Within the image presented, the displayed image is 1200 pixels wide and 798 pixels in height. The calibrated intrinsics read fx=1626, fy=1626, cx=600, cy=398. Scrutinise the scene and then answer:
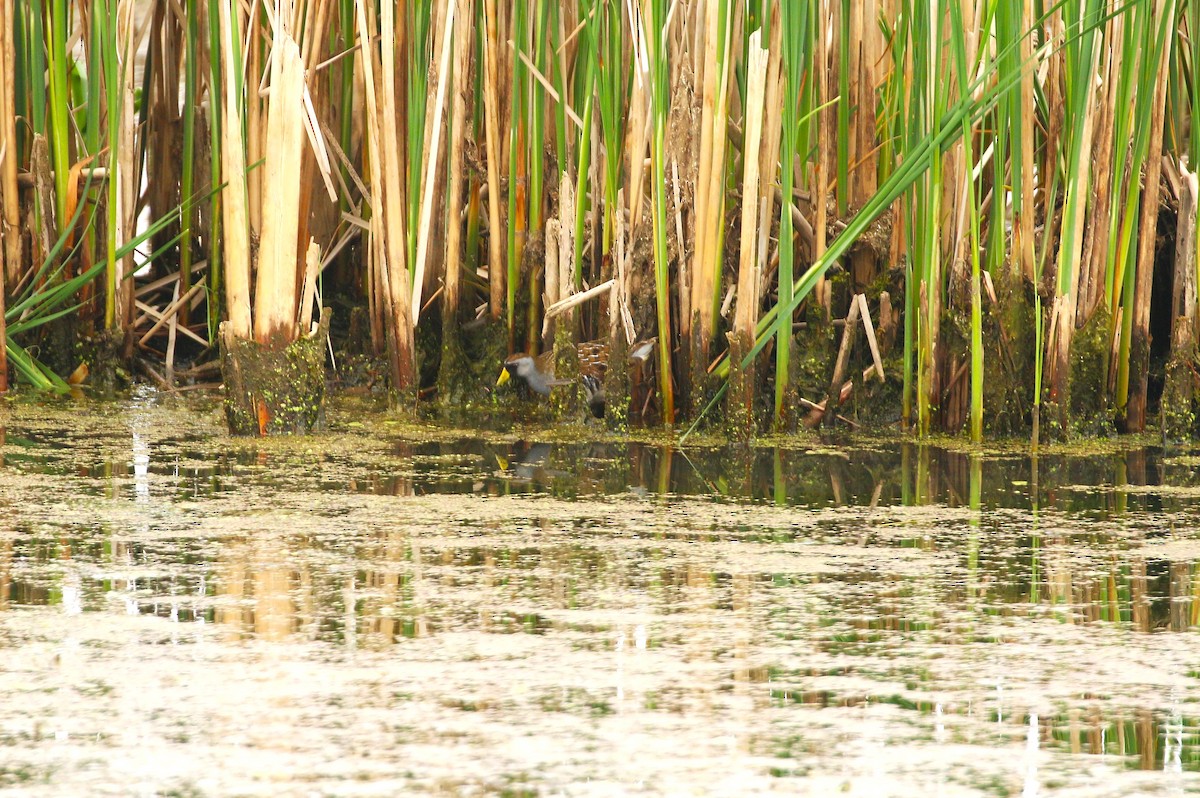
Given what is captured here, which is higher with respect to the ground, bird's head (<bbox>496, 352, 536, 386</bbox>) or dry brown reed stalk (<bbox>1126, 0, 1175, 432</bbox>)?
dry brown reed stalk (<bbox>1126, 0, 1175, 432</bbox>)

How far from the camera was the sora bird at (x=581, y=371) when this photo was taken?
3.68 metres

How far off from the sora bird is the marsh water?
0.58 meters

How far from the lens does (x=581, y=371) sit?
3664 millimetres

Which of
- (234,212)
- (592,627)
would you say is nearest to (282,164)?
(234,212)

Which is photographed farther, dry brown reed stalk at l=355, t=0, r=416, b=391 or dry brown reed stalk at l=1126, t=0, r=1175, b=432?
dry brown reed stalk at l=355, t=0, r=416, b=391

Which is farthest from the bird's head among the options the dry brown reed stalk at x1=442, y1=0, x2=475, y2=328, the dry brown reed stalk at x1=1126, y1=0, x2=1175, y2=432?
the dry brown reed stalk at x1=1126, y1=0, x2=1175, y2=432

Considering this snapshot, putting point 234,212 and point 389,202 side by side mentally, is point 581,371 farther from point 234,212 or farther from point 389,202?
point 234,212

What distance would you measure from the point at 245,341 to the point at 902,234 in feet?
5.01

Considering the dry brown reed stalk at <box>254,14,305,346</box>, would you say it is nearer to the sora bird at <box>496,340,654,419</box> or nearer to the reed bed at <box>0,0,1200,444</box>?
the reed bed at <box>0,0,1200,444</box>

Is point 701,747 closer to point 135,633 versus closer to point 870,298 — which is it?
point 135,633

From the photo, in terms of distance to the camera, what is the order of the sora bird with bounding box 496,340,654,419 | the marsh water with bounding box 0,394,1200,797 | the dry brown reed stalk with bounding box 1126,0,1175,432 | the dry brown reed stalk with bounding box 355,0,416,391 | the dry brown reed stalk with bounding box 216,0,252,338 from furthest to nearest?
the sora bird with bounding box 496,340,654,419, the dry brown reed stalk with bounding box 355,0,416,391, the dry brown reed stalk with bounding box 1126,0,1175,432, the dry brown reed stalk with bounding box 216,0,252,338, the marsh water with bounding box 0,394,1200,797

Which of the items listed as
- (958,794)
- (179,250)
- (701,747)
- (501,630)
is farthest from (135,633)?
(179,250)

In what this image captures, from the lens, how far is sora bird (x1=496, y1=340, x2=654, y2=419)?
12.1ft

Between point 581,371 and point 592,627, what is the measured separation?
6.04 ft
